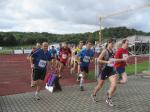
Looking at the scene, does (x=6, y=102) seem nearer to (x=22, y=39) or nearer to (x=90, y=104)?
(x=90, y=104)

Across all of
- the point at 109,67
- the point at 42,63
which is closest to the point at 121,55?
the point at 109,67

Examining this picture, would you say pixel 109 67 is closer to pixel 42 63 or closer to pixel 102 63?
pixel 102 63

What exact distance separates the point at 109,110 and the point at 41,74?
3.11m

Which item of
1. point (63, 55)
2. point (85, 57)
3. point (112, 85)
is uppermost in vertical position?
point (85, 57)

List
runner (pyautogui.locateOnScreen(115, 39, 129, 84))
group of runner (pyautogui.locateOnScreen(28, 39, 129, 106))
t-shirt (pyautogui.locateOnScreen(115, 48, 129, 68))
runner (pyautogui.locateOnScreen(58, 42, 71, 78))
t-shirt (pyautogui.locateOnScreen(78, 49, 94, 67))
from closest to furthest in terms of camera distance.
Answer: group of runner (pyautogui.locateOnScreen(28, 39, 129, 106)) → runner (pyautogui.locateOnScreen(115, 39, 129, 84)) → t-shirt (pyautogui.locateOnScreen(115, 48, 129, 68)) → t-shirt (pyautogui.locateOnScreen(78, 49, 94, 67)) → runner (pyautogui.locateOnScreen(58, 42, 71, 78))

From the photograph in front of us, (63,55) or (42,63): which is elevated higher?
(42,63)

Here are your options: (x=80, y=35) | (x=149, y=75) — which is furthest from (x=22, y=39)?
(x=149, y=75)

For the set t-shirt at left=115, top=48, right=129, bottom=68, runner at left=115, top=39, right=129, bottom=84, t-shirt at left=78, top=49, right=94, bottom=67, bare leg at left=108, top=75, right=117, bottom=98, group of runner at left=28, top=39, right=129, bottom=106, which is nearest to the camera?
bare leg at left=108, top=75, right=117, bottom=98

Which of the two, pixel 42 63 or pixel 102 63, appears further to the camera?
pixel 42 63

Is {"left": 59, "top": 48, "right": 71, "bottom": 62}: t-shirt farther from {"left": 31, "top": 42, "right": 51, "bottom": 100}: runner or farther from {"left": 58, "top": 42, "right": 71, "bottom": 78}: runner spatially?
{"left": 31, "top": 42, "right": 51, "bottom": 100}: runner

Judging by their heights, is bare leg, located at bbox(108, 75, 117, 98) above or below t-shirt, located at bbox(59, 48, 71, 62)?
below

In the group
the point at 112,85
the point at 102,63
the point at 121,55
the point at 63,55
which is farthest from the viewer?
the point at 63,55

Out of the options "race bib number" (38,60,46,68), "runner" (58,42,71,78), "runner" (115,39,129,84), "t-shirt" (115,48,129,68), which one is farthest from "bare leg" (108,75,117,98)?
"runner" (58,42,71,78)

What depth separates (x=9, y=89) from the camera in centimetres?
1566
